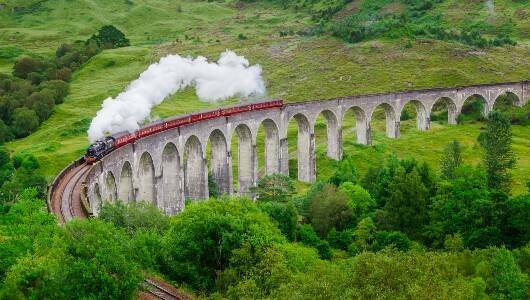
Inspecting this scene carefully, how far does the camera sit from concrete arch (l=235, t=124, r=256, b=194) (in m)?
76.6

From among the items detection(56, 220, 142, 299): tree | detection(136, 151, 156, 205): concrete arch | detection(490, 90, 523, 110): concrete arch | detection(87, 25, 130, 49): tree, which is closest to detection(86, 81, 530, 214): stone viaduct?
detection(136, 151, 156, 205): concrete arch

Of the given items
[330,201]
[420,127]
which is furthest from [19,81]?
[330,201]

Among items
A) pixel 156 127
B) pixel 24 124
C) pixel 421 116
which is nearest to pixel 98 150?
pixel 156 127

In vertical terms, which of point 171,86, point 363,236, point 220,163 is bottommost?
point 363,236

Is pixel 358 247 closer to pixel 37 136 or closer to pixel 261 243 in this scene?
pixel 261 243

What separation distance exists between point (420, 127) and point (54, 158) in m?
53.0

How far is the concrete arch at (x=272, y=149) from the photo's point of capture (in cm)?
8088

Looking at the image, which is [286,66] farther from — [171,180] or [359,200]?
[359,200]

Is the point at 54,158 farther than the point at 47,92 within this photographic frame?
No

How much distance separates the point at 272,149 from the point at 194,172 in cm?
1384

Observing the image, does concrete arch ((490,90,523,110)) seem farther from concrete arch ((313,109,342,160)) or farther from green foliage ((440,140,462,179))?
green foliage ((440,140,462,179))

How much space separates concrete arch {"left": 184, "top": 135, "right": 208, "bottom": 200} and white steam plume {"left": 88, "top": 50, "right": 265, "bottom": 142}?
581 centimetres

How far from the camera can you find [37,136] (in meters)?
97.5

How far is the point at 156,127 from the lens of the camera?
61.9 meters
